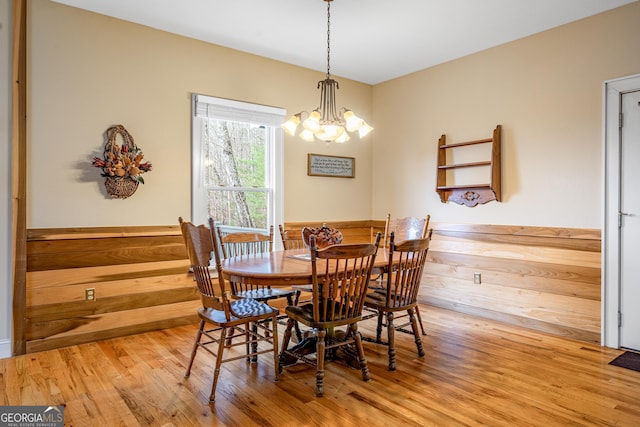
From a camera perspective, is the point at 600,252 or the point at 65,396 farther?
the point at 600,252

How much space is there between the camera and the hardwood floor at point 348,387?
2.15 meters

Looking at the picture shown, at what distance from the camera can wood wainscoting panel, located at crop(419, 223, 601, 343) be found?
11.1 ft

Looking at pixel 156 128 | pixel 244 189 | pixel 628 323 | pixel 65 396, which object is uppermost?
pixel 156 128

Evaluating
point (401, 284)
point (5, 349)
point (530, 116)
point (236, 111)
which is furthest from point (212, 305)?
point (530, 116)

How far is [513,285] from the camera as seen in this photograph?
3838 millimetres

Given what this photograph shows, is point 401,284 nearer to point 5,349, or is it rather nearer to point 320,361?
point 320,361

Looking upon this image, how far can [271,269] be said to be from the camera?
7.98 ft

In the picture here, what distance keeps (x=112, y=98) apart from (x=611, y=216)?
407cm

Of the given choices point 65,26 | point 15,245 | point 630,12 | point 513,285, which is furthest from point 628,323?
point 65,26

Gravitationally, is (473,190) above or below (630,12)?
below

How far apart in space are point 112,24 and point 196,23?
664 millimetres

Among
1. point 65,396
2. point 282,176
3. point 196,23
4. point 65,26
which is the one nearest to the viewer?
point 65,396

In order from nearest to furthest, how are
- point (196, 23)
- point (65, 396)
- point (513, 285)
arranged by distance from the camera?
point (65, 396)
point (196, 23)
point (513, 285)

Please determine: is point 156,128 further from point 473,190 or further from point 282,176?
point 473,190
